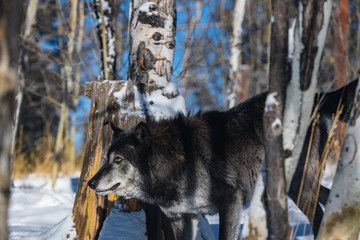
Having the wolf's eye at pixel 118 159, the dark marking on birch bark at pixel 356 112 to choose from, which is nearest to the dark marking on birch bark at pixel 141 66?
the wolf's eye at pixel 118 159

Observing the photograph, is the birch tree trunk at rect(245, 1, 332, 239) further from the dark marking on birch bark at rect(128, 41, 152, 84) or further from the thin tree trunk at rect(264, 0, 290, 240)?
the dark marking on birch bark at rect(128, 41, 152, 84)

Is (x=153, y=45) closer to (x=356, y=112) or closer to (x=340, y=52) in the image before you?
(x=356, y=112)

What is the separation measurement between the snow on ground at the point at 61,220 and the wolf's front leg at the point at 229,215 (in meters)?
0.48

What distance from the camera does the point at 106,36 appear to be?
559 cm

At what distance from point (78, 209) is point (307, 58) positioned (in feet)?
8.97

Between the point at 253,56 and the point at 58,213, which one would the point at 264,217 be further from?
the point at 253,56

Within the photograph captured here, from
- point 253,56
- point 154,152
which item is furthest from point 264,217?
point 253,56

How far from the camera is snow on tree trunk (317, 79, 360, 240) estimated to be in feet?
6.04

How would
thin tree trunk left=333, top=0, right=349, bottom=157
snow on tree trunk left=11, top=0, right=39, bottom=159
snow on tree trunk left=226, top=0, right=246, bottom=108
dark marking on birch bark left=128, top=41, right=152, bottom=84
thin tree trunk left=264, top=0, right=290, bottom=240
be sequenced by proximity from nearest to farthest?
thin tree trunk left=264, top=0, right=290, bottom=240 → dark marking on birch bark left=128, top=41, right=152, bottom=84 → snow on tree trunk left=11, top=0, right=39, bottom=159 → thin tree trunk left=333, top=0, right=349, bottom=157 → snow on tree trunk left=226, top=0, right=246, bottom=108

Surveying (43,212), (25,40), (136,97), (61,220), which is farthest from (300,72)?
(25,40)

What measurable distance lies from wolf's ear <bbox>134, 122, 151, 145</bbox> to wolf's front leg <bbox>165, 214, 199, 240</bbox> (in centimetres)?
90

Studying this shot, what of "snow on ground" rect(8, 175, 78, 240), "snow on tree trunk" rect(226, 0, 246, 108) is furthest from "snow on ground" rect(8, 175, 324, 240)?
"snow on tree trunk" rect(226, 0, 246, 108)

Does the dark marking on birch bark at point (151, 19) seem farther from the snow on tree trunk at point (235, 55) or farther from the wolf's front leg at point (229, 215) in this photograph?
the snow on tree trunk at point (235, 55)

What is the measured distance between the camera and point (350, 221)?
1.85m
